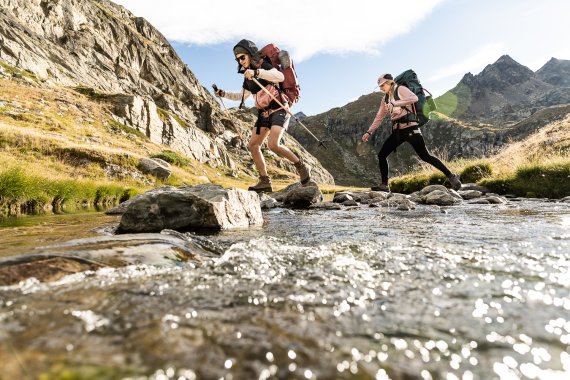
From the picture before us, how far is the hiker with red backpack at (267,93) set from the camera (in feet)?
32.0

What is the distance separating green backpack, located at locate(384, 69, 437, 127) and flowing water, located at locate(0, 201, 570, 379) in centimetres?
1050

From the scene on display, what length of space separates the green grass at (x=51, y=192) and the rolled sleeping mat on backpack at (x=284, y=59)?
8720 millimetres

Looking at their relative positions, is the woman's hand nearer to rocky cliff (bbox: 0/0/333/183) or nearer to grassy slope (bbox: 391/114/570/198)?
grassy slope (bbox: 391/114/570/198)

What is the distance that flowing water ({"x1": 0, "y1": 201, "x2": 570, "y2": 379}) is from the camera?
137 centimetres

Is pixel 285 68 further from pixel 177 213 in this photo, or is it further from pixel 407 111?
pixel 177 213

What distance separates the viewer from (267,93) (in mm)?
10141

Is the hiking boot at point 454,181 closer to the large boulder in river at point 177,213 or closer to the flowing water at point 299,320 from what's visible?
the large boulder in river at point 177,213

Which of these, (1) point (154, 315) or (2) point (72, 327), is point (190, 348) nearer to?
(1) point (154, 315)

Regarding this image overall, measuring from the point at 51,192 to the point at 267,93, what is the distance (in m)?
8.27

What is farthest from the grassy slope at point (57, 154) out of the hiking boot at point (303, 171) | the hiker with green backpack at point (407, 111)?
the hiker with green backpack at point (407, 111)

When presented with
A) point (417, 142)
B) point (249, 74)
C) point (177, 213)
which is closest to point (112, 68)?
point (249, 74)

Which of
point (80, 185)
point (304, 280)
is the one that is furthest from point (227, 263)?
point (80, 185)

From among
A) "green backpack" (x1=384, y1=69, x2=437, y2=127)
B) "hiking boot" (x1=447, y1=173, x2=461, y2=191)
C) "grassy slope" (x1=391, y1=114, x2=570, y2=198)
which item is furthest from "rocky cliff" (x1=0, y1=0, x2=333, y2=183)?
"hiking boot" (x1=447, y1=173, x2=461, y2=191)

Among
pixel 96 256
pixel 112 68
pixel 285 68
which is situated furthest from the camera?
pixel 112 68
